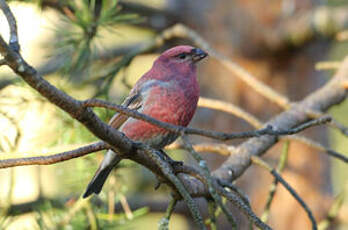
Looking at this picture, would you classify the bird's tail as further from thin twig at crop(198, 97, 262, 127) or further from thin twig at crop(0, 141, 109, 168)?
thin twig at crop(0, 141, 109, 168)

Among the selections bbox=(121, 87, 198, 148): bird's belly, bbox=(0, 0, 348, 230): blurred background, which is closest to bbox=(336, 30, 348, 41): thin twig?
bbox=(0, 0, 348, 230): blurred background

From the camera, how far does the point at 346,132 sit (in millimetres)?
2801

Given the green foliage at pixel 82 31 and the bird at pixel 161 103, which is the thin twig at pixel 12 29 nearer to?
the bird at pixel 161 103

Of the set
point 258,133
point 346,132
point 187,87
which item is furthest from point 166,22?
point 258,133

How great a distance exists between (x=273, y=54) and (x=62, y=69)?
2.21m

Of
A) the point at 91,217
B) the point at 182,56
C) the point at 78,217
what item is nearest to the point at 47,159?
the point at 91,217

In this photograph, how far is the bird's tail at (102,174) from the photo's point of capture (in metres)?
2.99

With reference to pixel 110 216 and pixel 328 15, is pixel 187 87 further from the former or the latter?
pixel 328 15

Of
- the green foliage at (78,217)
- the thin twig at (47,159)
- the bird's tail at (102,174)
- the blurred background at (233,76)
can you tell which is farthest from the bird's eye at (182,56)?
Answer: the thin twig at (47,159)

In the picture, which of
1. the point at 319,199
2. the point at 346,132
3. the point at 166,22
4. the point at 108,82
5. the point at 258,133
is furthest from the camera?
the point at 166,22

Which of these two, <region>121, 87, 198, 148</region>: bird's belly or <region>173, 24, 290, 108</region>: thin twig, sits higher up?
<region>173, 24, 290, 108</region>: thin twig

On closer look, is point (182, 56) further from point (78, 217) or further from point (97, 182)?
point (78, 217)

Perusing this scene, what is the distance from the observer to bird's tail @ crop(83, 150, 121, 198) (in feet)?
9.81

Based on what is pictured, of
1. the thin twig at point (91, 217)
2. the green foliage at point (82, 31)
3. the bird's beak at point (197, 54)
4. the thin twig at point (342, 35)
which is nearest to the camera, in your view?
the thin twig at point (91, 217)
